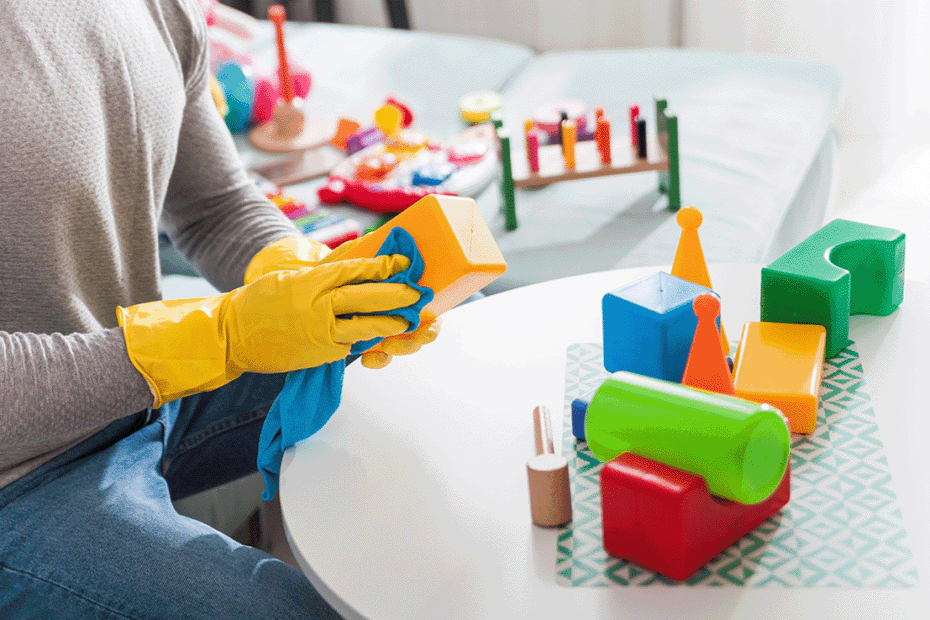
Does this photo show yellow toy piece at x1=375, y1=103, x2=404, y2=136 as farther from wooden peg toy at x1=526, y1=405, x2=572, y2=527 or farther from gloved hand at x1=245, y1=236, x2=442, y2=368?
wooden peg toy at x1=526, y1=405, x2=572, y2=527

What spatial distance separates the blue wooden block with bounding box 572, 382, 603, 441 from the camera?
0.72m

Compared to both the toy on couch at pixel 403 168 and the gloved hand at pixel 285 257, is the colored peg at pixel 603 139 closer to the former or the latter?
the toy on couch at pixel 403 168

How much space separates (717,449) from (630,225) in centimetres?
98

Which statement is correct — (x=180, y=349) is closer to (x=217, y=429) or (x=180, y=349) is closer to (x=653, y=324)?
(x=217, y=429)

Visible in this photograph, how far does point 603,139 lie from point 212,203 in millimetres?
720

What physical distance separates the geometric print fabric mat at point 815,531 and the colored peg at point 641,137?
2.88 feet

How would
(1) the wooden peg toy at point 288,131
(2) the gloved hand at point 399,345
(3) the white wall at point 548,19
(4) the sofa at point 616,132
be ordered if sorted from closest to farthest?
(2) the gloved hand at point 399,345
(4) the sofa at point 616,132
(1) the wooden peg toy at point 288,131
(3) the white wall at point 548,19

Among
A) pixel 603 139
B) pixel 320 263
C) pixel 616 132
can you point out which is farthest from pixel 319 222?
pixel 320 263

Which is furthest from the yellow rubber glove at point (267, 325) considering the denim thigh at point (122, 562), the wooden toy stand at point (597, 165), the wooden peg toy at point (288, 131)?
the wooden peg toy at point (288, 131)

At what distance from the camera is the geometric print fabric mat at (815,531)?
1.93ft

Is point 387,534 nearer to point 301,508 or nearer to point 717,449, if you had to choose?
point 301,508

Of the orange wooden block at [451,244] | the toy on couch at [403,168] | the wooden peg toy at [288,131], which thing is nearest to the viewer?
the orange wooden block at [451,244]

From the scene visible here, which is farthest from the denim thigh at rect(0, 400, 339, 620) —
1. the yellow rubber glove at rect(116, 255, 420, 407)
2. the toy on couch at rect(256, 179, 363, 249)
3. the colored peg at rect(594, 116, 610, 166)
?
the colored peg at rect(594, 116, 610, 166)

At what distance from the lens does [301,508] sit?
700 millimetres
